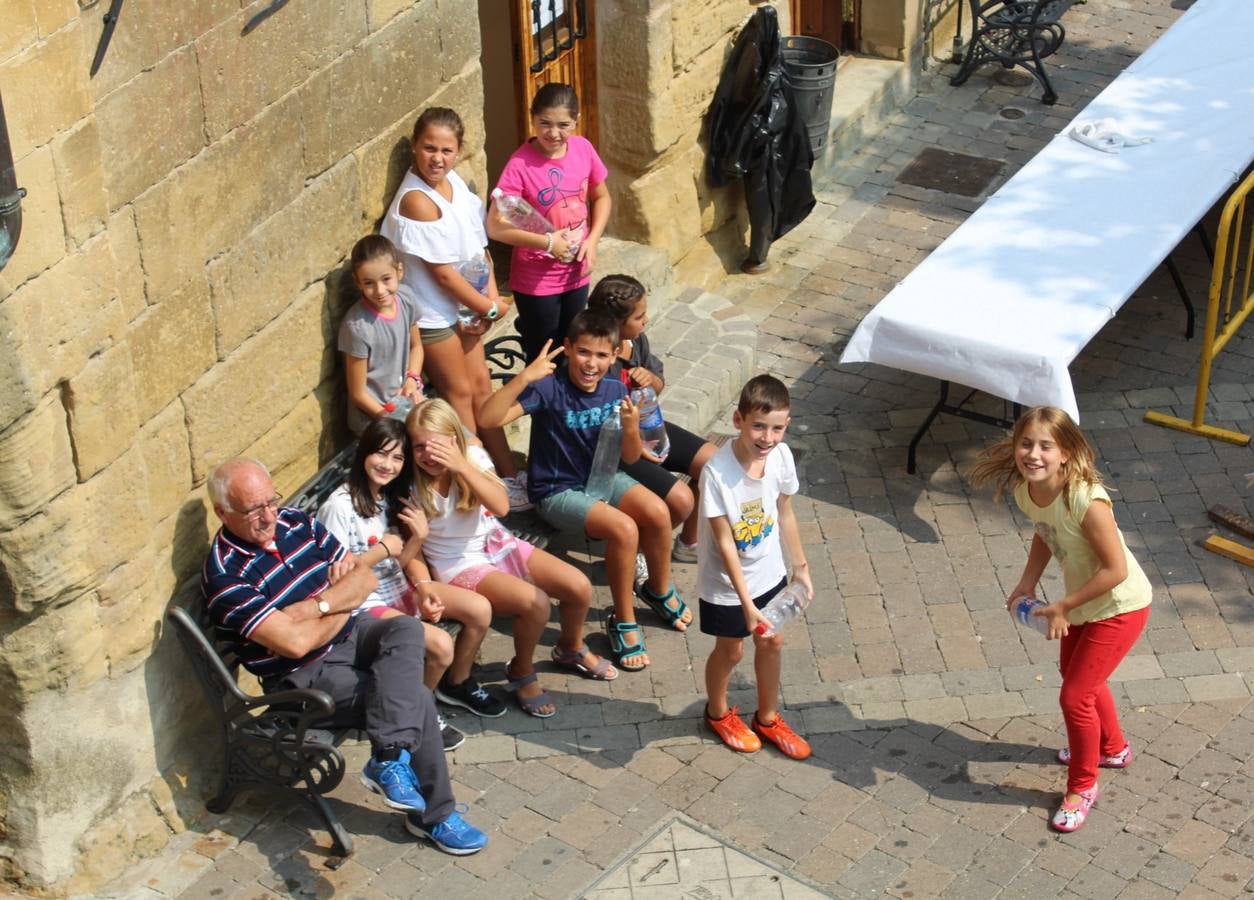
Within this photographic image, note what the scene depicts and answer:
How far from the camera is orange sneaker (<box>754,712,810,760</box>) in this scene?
6398 millimetres

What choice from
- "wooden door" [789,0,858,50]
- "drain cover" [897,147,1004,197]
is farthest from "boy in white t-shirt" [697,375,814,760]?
"wooden door" [789,0,858,50]

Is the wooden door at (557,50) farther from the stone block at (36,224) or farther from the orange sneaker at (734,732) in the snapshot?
the stone block at (36,224)

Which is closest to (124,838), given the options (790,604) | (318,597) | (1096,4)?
(318,597)

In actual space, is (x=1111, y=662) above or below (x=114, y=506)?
below

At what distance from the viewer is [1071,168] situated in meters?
8.94

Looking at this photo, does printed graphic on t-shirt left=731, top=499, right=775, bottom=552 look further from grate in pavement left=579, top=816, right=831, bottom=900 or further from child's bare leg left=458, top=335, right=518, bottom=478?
child's bare leg left=458, top=335, right=518, bottom=478

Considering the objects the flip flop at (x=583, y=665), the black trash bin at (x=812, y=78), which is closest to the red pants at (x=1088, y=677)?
the flip flop at (x=583, y=665)

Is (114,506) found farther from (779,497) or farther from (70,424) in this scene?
(779,497)

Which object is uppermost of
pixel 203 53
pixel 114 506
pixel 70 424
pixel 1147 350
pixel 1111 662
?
pixel 203 53

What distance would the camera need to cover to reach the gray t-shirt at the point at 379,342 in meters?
6.70

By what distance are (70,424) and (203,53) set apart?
4.44ft

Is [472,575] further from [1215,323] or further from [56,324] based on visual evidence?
[1215,323]

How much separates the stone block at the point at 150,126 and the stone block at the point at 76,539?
0.89 meters

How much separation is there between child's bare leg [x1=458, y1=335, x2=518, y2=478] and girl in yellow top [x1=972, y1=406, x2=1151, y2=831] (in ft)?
6.94
